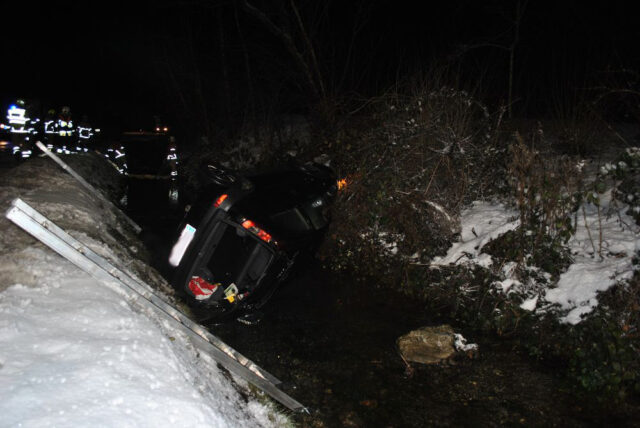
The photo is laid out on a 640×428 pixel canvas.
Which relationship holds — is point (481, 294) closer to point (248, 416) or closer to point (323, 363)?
point (323, 363)

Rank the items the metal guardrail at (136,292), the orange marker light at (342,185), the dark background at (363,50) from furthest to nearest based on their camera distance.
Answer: the dark background at (363,50) → the orange marker light at (342,185) → the metal guardrail at (136,292)

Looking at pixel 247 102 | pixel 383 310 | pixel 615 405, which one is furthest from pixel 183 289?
pixel 247 102

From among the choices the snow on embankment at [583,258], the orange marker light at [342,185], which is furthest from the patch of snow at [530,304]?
the orange marker light at [342,185]

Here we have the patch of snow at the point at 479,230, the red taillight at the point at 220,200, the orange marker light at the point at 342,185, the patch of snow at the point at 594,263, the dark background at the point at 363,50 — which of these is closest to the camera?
the red taillight at the point at 220,200

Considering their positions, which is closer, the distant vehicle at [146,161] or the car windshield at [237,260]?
the car windshield at [237,260]

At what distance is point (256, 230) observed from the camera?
4699mm

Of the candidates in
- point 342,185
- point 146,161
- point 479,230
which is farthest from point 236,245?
point 146,161

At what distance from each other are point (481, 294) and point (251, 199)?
9.90ft

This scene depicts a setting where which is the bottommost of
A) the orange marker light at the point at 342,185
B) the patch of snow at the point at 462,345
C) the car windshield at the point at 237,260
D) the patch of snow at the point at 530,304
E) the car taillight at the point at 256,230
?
the car windshield at the point at 237,260

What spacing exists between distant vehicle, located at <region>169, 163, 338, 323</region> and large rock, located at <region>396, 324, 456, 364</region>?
154 cm

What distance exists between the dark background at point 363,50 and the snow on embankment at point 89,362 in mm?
5868

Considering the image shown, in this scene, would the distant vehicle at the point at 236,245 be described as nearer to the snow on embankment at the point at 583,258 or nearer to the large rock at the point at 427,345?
the large rock at the point at 427,345

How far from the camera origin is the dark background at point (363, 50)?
35.1 ft

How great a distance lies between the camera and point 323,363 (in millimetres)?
4676
